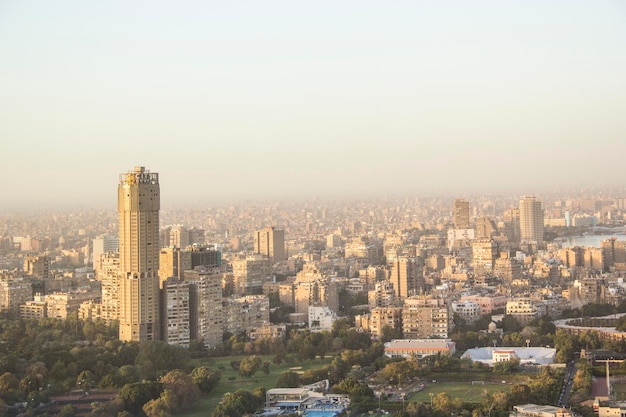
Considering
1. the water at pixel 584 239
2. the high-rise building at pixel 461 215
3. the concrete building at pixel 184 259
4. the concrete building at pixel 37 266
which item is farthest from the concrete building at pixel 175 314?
the high-rise building at pixel 461 215

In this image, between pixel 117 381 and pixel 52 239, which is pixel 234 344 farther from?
pixel 52 239

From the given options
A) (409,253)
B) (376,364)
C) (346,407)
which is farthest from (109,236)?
(346,407)

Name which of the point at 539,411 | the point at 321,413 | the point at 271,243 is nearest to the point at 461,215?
the point at 271,243

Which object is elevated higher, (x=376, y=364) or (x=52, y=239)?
(x=52, y=239)

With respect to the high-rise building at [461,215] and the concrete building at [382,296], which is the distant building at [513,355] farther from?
the high-rise building at [461,215]

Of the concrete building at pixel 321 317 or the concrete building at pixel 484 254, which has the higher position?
the concrete building at pixel 484 254
